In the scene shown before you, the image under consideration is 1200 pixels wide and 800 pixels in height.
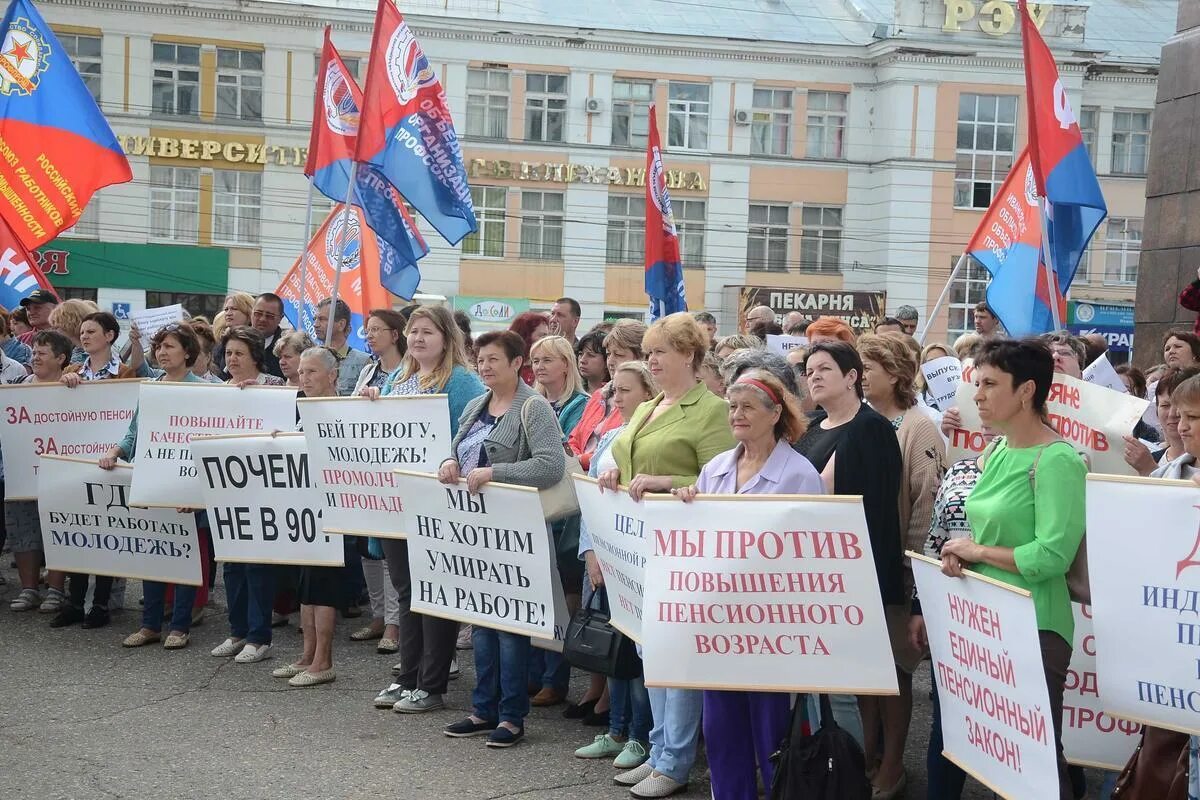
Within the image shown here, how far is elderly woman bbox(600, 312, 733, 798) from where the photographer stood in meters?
5.91

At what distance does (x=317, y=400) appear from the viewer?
7.61 m

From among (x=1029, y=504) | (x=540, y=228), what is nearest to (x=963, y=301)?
(x=540, y=228)

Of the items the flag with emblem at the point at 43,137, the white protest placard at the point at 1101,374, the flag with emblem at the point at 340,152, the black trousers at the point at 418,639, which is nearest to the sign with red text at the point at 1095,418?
the white protest placard at the point at 1101,374

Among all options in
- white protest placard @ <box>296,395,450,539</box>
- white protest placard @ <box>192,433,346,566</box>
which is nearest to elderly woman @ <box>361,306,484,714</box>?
white protest placard @ <box>296,395,450,539</box>

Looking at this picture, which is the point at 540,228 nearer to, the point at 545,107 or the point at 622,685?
the point at 545,107

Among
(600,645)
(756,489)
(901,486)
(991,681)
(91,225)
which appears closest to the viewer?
(991,681)

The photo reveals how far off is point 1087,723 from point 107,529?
6.05 metres

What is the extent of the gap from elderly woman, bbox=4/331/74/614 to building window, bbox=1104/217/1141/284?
38560mm

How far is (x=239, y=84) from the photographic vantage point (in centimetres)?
3759

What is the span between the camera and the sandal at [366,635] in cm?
893

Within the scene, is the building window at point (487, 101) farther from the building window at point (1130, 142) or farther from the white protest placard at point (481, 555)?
the white protest placard at point (481, 555)

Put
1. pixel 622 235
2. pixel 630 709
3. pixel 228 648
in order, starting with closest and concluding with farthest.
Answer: pixel 630 709, pixel 228 648, pixel 622 235

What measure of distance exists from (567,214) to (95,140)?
1131 inches

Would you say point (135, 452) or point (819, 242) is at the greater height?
point (819, 242)
